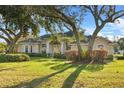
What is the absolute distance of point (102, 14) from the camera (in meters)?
11.9

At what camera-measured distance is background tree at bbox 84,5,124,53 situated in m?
11.2

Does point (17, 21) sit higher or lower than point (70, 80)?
higher

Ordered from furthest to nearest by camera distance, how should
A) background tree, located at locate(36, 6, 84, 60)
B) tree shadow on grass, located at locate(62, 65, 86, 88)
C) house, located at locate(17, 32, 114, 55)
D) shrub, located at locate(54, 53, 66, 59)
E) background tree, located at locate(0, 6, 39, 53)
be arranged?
shrub, located at locate(54, 53, 66, 59), background tree, located at locate(36, 6, 84, 60), house, located at locate(17, 32, 114, 55), background tree, located at locate(0, 6, 39, 53), tree shadow on grass, located at locate(62, 65, 86, 88)

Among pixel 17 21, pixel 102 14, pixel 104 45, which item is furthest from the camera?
pixel 104 45

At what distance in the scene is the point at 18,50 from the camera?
11219 millimetres

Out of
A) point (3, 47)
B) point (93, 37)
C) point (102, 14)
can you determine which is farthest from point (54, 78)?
point (3, 47)

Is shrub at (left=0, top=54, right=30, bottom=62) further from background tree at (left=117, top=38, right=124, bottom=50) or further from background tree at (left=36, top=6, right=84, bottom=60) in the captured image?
background tree at (left=117, top=38, right=124, bottom=50)

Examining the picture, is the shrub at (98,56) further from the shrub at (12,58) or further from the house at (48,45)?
the shrub at (12,58)

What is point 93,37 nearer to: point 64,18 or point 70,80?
point 64,18

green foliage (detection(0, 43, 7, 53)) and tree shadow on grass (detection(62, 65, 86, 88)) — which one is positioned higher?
green foliage (detection(0, 43, 7, 53))

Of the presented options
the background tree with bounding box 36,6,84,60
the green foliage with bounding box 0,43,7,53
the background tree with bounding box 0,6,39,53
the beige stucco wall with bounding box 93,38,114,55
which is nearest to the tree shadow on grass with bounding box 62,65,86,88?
the background tree with bounding box 0,6,39,53

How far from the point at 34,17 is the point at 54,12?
0.77 metres
